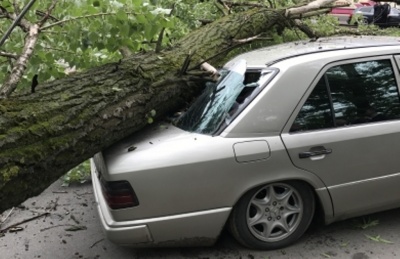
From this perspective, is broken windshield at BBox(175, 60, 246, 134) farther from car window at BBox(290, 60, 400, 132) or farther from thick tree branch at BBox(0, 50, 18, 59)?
thick tree branch at BBox(0, 50, 18, 59)

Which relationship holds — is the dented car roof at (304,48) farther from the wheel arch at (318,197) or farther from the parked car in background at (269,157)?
the wheel arch at (318,197)

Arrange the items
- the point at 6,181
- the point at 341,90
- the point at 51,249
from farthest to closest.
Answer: the point at 51,249
the point at 341,90
the point at 6,181

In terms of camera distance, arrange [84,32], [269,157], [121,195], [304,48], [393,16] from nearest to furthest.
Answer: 1. [121,195]
2. [269,157]
3. [84,32]
4. [304,48]
5. [393,16]

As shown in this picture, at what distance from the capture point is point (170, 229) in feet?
9.89

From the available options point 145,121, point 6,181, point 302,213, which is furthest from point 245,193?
point 6,181

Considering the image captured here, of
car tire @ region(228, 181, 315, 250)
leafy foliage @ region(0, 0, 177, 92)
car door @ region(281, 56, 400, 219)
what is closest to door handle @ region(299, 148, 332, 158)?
car door @ region(281, 56, 400, 219)

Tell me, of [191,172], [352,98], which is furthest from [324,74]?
[191,172]

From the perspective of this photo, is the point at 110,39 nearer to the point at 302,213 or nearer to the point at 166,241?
the point at 166,241

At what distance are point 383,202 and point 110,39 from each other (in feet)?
8.13

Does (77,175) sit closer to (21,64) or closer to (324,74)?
(21,64)

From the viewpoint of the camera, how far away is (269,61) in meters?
3.41

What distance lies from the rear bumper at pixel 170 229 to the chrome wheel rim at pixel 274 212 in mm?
267

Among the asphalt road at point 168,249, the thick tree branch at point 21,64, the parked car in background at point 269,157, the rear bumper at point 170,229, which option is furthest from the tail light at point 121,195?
the thick tree branch at point 21,64

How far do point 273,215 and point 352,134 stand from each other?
32.4 inches
